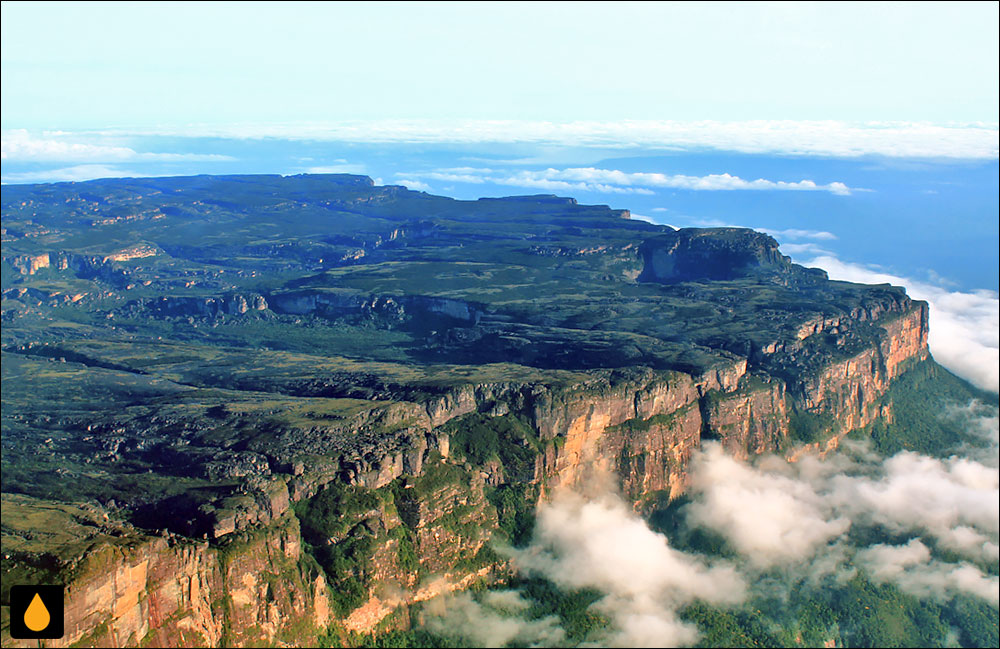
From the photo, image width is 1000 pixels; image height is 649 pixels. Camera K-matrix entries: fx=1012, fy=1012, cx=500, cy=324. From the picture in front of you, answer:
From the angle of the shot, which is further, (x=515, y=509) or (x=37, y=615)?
(x=515, y=509)

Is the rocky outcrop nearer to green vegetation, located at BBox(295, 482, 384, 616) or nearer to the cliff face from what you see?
the cliff face

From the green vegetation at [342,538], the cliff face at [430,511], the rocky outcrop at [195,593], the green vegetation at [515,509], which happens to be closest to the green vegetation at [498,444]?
the cliff face at [430,511]

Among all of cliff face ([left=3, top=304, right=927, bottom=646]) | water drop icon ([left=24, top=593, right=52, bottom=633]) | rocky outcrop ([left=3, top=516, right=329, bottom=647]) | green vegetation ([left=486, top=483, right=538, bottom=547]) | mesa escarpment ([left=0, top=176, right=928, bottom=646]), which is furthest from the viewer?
green vegetation ([left=486, top=483, right=538, bottom=547])

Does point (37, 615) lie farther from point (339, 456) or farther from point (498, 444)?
point (498, 444)

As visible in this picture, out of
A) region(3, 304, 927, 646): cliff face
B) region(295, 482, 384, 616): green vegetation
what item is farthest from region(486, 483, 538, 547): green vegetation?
region(295, 482, 384, 616): green vegetation

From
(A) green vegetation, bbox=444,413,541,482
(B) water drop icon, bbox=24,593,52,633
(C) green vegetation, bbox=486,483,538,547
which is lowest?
(C) green vegetation, bbox=486,483,538,547

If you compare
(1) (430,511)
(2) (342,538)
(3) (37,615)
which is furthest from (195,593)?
(1) (430,511)

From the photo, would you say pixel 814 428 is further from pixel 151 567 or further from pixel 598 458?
pixel 151 567

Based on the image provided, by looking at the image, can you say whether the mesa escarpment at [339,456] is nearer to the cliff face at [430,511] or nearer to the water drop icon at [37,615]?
the cliff face at [430,511]

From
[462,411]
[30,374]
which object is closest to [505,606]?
[462,411]
